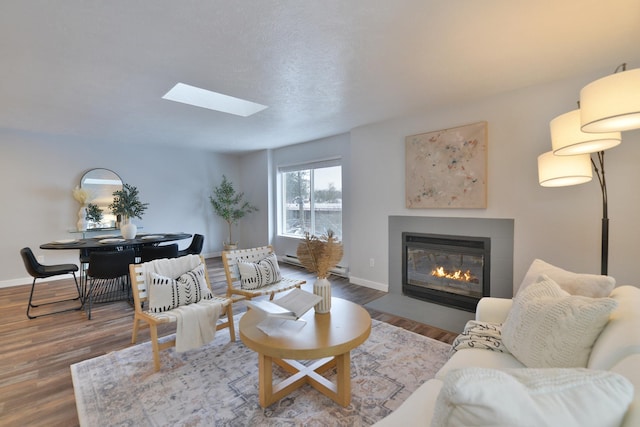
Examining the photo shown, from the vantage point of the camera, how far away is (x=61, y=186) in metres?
4.78

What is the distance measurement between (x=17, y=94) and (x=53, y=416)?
122 inches

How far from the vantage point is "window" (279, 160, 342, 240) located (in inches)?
198

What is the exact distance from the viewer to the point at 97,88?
2.77 metres

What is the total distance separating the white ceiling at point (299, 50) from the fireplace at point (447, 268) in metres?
1.65

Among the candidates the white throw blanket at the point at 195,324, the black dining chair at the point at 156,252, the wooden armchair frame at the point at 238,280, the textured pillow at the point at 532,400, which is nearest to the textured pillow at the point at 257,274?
the wooden armchair frame at the point at 238,280

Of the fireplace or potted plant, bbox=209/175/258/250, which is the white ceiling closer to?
the fireplace

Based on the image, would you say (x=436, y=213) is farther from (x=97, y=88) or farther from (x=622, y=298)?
(x=97, y=88)

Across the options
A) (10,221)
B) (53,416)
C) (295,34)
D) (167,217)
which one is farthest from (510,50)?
(10,221)

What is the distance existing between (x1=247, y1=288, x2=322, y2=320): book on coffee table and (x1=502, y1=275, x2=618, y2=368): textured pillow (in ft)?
3.74

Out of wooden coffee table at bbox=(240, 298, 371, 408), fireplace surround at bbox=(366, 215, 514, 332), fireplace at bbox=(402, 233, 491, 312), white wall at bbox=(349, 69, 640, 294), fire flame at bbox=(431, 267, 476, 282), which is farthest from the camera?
fire flame at bbox=(431, 267, 476, 282)

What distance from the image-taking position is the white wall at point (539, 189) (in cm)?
246

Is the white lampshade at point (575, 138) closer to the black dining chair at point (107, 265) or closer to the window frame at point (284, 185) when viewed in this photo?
the window frame at point (284, 185)

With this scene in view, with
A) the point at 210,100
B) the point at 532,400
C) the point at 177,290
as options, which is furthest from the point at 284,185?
the point at 532,400

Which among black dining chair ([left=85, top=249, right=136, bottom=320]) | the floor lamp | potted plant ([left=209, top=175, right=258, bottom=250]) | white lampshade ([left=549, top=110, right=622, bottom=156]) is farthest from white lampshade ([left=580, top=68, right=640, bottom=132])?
potted plant ([left=209, top=175, right=258, bottom=250])
